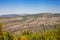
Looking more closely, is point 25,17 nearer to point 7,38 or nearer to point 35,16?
point 35,16

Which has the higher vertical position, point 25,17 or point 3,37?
point 3,37

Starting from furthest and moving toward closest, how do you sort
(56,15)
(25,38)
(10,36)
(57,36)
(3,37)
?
(56,15) → (25,38) → (57,36) → (10,36) → (3,37)

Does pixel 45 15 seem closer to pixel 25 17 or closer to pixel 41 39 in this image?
pixel 25 17

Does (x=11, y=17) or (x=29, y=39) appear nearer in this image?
(x=29, y=39)

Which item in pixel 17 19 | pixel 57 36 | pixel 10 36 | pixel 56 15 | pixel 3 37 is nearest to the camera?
pixel 3 37

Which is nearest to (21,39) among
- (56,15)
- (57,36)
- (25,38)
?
(25,38)

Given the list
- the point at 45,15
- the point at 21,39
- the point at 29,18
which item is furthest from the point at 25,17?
the point at 21,39

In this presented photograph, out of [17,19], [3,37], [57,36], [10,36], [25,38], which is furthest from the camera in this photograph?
[17,19]

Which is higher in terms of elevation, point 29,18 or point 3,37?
point 3,37

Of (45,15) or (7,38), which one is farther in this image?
(45,15)

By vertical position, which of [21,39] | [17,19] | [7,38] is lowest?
[17,19]
